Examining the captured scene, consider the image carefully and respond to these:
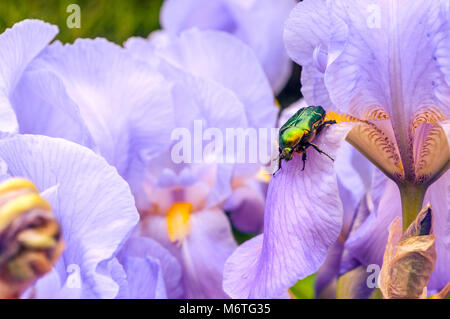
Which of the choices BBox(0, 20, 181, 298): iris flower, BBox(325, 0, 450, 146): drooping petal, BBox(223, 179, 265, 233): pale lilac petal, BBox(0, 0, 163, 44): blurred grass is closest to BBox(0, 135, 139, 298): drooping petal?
BBox(0, 20, 181, 298): iris flower

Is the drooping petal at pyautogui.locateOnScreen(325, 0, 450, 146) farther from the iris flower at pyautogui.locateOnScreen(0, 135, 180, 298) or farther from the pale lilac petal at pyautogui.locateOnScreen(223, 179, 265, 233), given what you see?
the pale lilac petal at pyautogui.locateOnScreen(223, 179, 265, 233)

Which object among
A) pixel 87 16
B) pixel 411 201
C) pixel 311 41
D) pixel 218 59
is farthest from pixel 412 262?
pixel 87 16

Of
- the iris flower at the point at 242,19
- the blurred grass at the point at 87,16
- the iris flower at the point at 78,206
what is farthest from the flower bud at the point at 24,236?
the blurred grass at the point at 87,16

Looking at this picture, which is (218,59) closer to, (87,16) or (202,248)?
(202,248)
